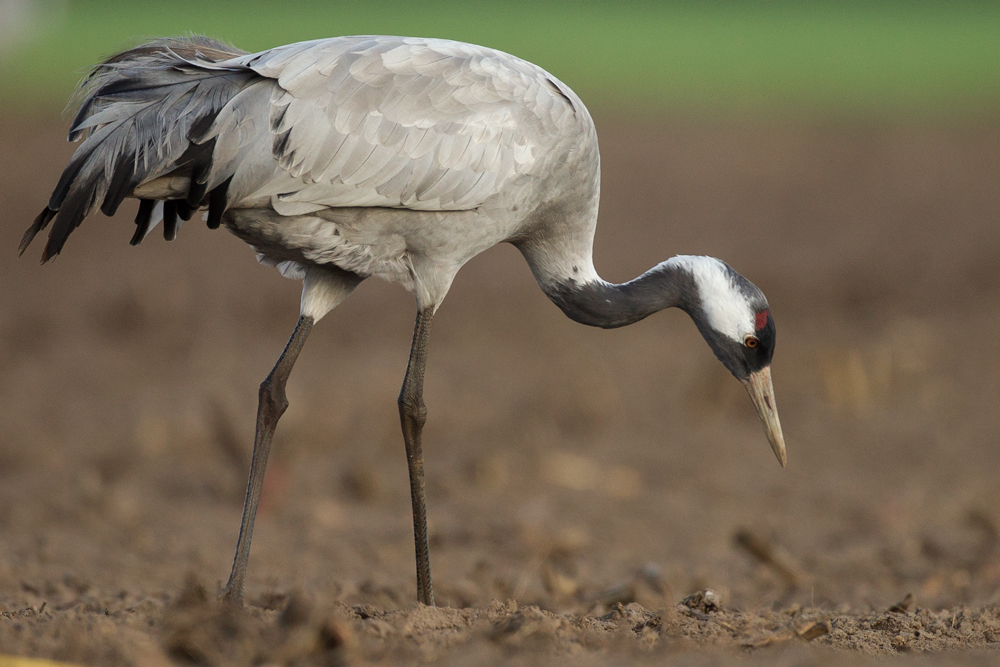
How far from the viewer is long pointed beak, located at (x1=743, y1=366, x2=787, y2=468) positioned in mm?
4941

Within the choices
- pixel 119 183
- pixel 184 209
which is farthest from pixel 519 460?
pixel 119 183

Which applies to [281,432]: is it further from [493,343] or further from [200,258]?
[200,258]

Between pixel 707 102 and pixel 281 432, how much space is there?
50.1 feet

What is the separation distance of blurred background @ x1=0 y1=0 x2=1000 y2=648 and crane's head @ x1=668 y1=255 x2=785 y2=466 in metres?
0.92

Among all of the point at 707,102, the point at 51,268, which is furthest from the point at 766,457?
the point at 707,102

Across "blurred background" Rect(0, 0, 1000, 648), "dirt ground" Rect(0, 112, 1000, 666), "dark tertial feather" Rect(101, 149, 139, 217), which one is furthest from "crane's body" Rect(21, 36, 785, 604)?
"dirt ground" Rect(0, 112, 1000, 666)

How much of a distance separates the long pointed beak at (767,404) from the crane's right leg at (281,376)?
5.58 ft

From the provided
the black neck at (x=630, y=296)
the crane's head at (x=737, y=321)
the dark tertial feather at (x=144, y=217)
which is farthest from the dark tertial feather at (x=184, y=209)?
the crane's head at (x=737, y=321)

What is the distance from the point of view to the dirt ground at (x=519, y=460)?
153 inches

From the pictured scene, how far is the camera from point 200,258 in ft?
38.8

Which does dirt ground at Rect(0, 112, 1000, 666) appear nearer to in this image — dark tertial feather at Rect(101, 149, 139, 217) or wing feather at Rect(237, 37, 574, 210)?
dark tertial feather at Rect(101, 149, 139, 217)

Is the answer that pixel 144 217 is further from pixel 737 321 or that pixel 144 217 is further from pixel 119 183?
pixel 737 321

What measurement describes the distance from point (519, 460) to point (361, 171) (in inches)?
146

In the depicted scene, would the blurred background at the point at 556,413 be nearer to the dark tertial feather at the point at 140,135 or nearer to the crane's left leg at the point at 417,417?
the crane's left leg at the point at 417,417
